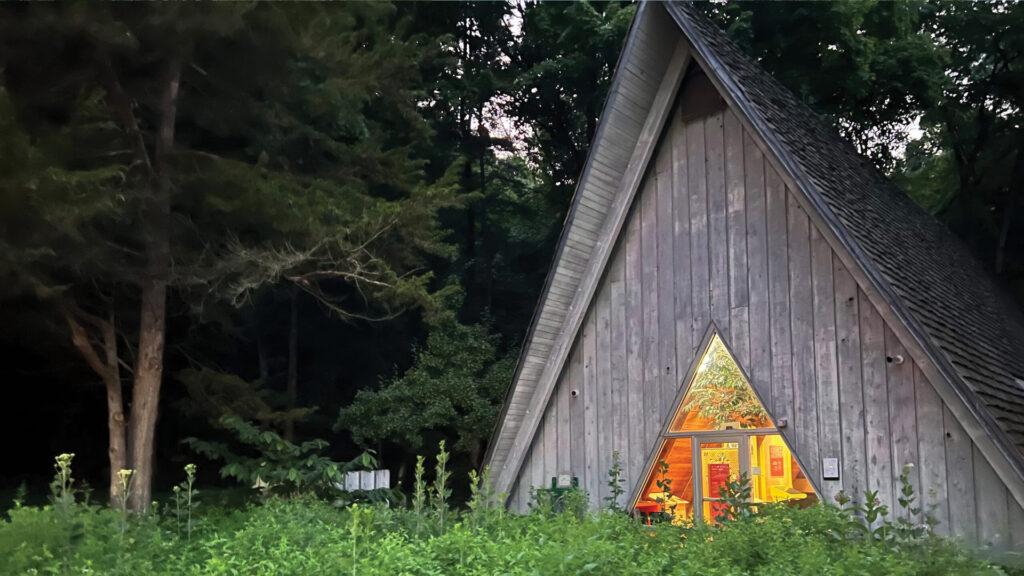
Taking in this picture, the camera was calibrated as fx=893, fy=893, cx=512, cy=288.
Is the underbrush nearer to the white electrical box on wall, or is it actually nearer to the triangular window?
the white electrical box on wall

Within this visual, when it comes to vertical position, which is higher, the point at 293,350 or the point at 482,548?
the point at 293,350

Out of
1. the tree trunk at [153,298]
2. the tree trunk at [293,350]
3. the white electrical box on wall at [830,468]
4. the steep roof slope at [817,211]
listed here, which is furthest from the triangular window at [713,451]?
the tree trunk at [293,350]

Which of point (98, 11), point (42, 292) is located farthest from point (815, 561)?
point (98, 11)

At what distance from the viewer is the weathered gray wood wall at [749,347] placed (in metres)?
7.66

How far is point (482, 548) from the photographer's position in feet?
18.5

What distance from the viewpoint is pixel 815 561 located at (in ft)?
16.5

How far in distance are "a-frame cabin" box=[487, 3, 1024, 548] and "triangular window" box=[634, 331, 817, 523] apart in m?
0.02

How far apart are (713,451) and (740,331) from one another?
4.34 feet

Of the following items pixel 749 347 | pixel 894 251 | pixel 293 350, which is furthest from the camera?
pixel 293 350

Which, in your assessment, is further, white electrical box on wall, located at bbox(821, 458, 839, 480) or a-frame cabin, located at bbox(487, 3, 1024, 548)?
white electrical box on wall, located at bbox(821, 458, 839, 480)

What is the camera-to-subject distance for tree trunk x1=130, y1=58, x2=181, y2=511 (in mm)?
12383

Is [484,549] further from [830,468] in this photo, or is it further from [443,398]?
[443,398]

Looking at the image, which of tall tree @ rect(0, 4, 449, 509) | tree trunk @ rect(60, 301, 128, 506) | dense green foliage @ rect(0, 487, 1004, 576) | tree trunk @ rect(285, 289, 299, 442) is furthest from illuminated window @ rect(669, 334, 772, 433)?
tree trunk @ rect(285, 289, 299, 442)

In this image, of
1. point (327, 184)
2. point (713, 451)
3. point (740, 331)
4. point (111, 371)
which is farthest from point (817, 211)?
point (111, 371)
